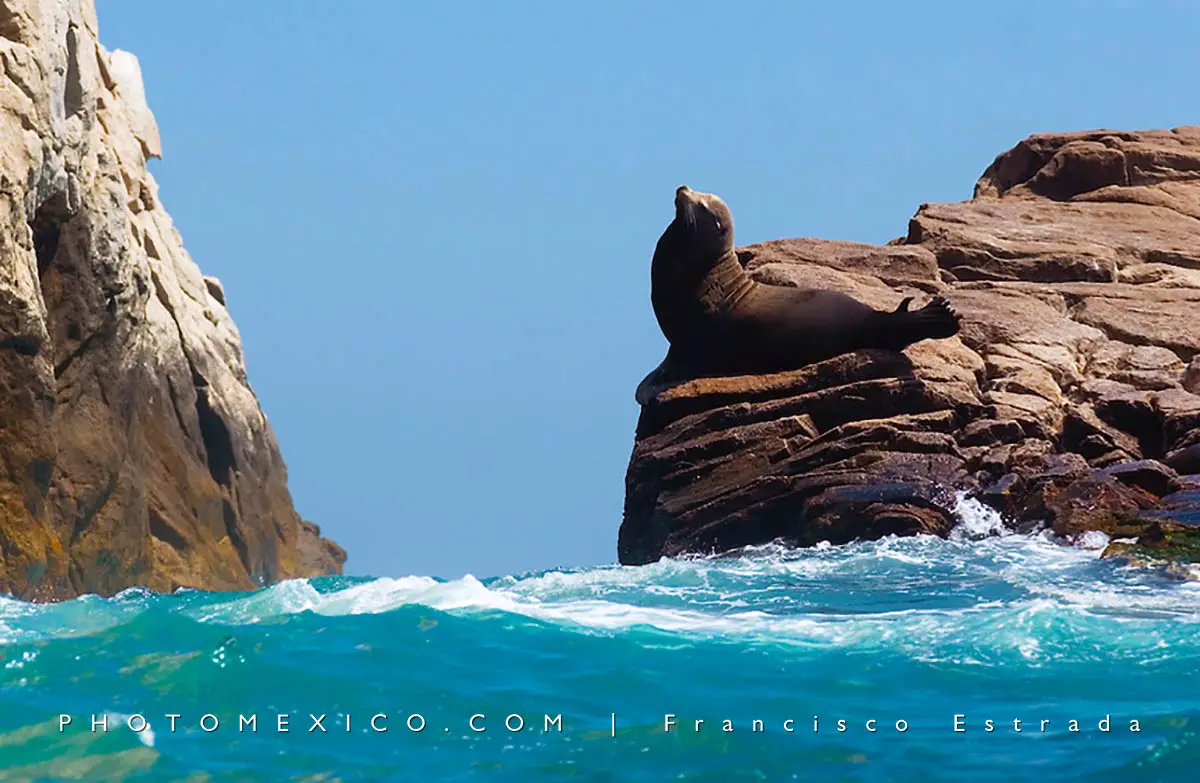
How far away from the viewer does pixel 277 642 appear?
8.05 meters

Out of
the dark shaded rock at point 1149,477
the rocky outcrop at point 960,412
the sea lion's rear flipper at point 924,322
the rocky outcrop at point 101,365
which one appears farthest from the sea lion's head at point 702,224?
the rocky outcrop at point 101,365

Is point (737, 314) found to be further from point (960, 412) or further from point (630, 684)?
point (630, 684)

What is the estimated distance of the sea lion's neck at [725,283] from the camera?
1543 centimetres

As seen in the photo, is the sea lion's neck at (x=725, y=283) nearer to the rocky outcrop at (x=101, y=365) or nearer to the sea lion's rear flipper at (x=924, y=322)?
the sea lion's rear flipper at (x=924, y=322)

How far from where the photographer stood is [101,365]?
20.0 metres

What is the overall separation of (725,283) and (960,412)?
2846mm

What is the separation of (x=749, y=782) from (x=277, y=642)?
326 centimetres

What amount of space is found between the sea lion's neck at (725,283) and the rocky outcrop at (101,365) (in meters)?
7.13

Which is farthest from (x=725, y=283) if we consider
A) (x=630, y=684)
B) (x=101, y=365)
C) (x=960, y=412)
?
(x=101, y=365)

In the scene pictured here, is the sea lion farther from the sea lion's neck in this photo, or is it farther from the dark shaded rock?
the dark shaded rock

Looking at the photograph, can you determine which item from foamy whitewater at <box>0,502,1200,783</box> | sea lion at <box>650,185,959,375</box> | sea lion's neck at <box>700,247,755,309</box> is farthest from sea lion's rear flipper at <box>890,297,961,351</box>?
foamy whitewater at <box>0,502,1200,783</box>

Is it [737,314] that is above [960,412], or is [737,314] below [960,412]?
above

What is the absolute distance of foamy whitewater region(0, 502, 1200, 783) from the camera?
5.90m

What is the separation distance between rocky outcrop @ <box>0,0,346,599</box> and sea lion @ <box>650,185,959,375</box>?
681 cm
